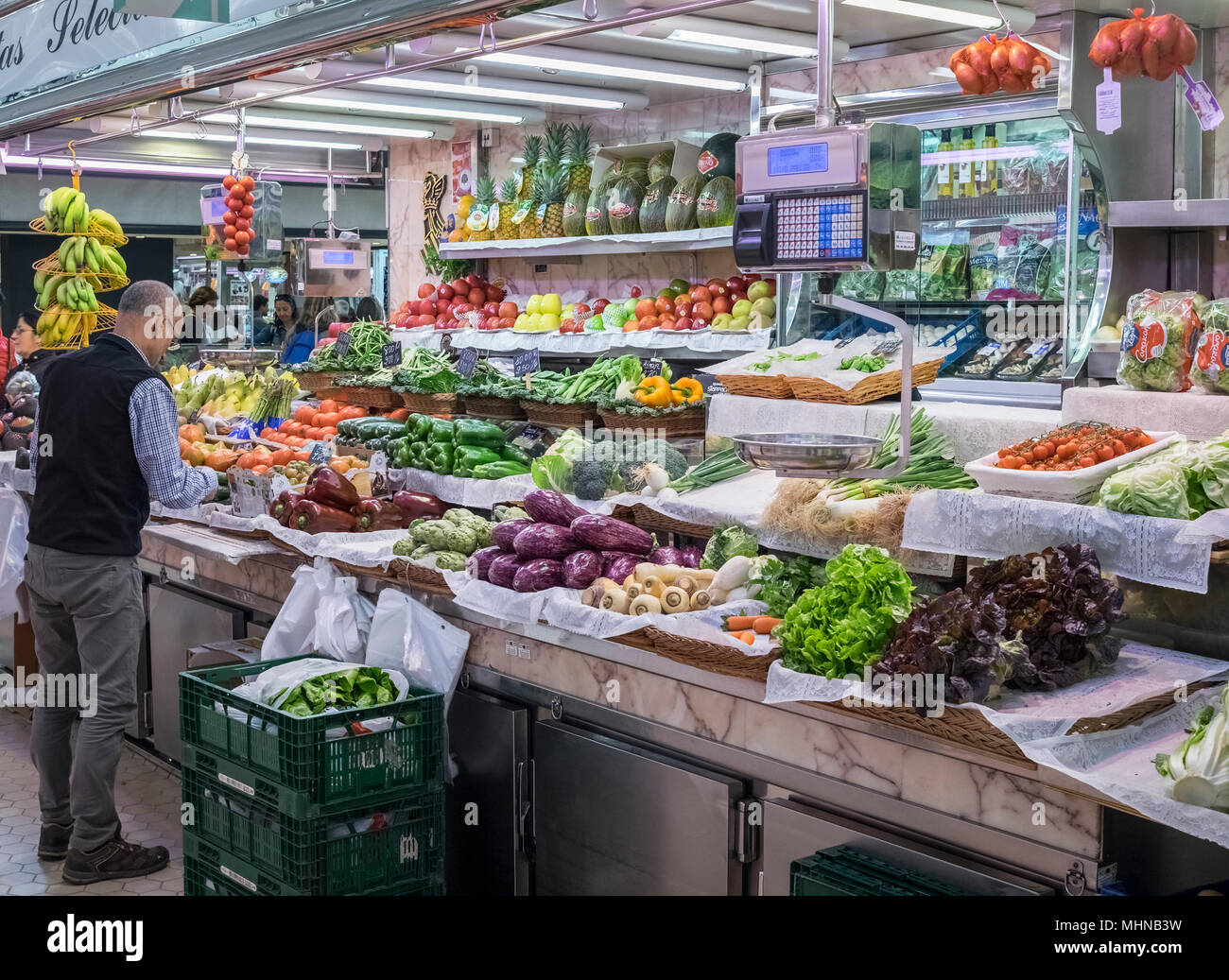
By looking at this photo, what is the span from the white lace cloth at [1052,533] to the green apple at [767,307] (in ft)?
11.5

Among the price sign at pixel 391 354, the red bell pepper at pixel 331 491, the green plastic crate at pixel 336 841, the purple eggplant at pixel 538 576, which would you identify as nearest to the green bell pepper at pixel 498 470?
the red bell pepper at pixel 331 491

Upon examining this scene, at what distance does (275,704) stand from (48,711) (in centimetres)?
176

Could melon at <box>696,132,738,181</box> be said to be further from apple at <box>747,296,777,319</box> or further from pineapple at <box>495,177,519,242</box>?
pineapple at <box>495,177,519,242</box>

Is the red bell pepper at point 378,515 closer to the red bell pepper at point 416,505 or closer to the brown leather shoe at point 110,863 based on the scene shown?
the red bell pepper at point 416,505

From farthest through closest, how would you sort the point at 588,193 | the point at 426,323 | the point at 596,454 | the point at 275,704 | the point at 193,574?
the point at 426,323
the point at 588,193
the point at 193,574
the point at 596,454
the point at 275,704

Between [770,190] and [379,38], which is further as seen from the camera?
[379,38]

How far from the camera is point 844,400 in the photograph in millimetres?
4211

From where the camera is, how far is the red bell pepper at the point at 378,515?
5289mm

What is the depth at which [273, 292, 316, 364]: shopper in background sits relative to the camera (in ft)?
31.6

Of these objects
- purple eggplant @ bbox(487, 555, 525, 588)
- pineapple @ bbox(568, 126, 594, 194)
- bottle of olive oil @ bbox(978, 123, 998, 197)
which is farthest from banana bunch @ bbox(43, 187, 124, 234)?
bottle of olive oil @ bbox(978, 123, 998, 197)
